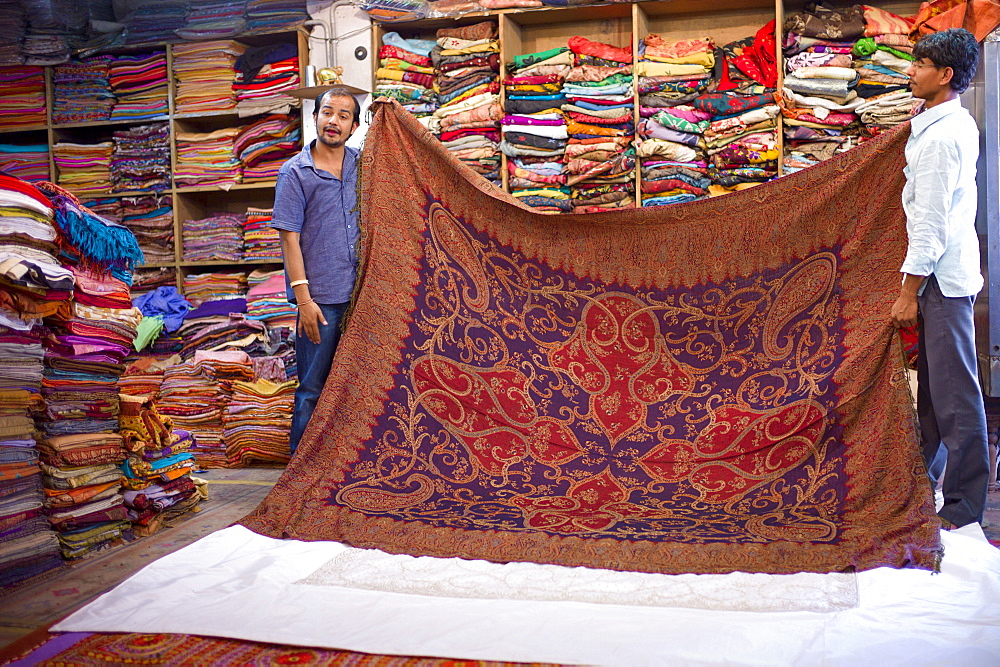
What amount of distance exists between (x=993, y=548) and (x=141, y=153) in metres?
4.90

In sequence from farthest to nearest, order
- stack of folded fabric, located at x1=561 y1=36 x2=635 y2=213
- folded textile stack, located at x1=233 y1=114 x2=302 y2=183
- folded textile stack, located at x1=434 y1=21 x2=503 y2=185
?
folded textile stack, located at x1=233 y1=114 x2=302 y2=183
folded textile stack, located at x1=434 y1=21 x2=503 y2=185
stack of folded fabric, located at x1=561 y1=36 x2=635 y2=213

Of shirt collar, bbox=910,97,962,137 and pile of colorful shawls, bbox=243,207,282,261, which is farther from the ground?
shirt collar, bbox=910,97,962,137

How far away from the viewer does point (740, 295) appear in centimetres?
286

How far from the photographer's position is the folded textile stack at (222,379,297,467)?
4.16m

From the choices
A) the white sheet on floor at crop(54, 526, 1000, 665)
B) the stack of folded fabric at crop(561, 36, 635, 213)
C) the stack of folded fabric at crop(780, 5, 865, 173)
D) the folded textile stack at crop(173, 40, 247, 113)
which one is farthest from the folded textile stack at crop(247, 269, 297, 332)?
the stack of folded fabric at crop(780, 5, 865, 173)

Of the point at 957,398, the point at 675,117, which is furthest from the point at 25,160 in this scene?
the point at 957,398

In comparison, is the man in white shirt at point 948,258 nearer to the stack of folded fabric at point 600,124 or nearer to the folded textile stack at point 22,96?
the stack of folded fabric at point 600,124

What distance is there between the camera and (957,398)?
8.46 feet

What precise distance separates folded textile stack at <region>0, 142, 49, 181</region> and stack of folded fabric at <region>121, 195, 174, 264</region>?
669 mm

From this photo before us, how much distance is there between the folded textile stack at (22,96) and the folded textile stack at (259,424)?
2560 mm

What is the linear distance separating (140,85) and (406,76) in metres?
1.76

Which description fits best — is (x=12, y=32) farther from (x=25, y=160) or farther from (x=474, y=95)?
(x=474, y=95)

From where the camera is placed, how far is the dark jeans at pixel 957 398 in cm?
256

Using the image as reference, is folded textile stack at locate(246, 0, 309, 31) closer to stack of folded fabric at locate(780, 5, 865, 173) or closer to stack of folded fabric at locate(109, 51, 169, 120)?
stack of folded fabric at locate(109, 51, 169, 120)
